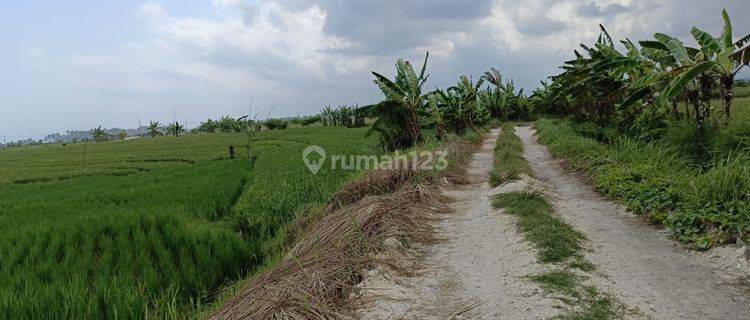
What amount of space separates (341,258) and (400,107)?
33.5 ft

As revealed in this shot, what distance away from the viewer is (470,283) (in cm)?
360

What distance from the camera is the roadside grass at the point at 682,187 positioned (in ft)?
13.7

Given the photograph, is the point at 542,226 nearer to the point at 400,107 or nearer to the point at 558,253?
the point at 558,253

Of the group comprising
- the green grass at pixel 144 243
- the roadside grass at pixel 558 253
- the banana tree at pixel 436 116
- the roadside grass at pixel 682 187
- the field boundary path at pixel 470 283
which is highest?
the banana tree at pixel 436 116

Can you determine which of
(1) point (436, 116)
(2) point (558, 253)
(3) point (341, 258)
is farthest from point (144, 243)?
(1) point (436, 116)

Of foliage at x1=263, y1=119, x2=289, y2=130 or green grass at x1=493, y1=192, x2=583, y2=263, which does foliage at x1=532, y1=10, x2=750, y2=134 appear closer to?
green grass at x1=493, y1=192, x2=583, y2=263

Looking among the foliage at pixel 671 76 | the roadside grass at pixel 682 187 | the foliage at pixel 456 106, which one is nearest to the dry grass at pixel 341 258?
the roadside grass at pixel 682 187

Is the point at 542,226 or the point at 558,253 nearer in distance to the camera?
the point at 558,253

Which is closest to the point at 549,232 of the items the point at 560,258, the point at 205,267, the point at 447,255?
the point at 560,258

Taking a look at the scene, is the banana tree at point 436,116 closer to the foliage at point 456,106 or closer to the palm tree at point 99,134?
the foliage at point 456,106

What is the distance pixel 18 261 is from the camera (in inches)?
236

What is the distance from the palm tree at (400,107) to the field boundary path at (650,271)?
8.60 m

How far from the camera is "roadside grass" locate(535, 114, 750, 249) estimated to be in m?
4.19

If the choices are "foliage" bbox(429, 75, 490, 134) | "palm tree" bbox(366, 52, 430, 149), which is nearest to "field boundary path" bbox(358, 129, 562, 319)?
"palm tree" bbox(366, 52, 430, 149)
